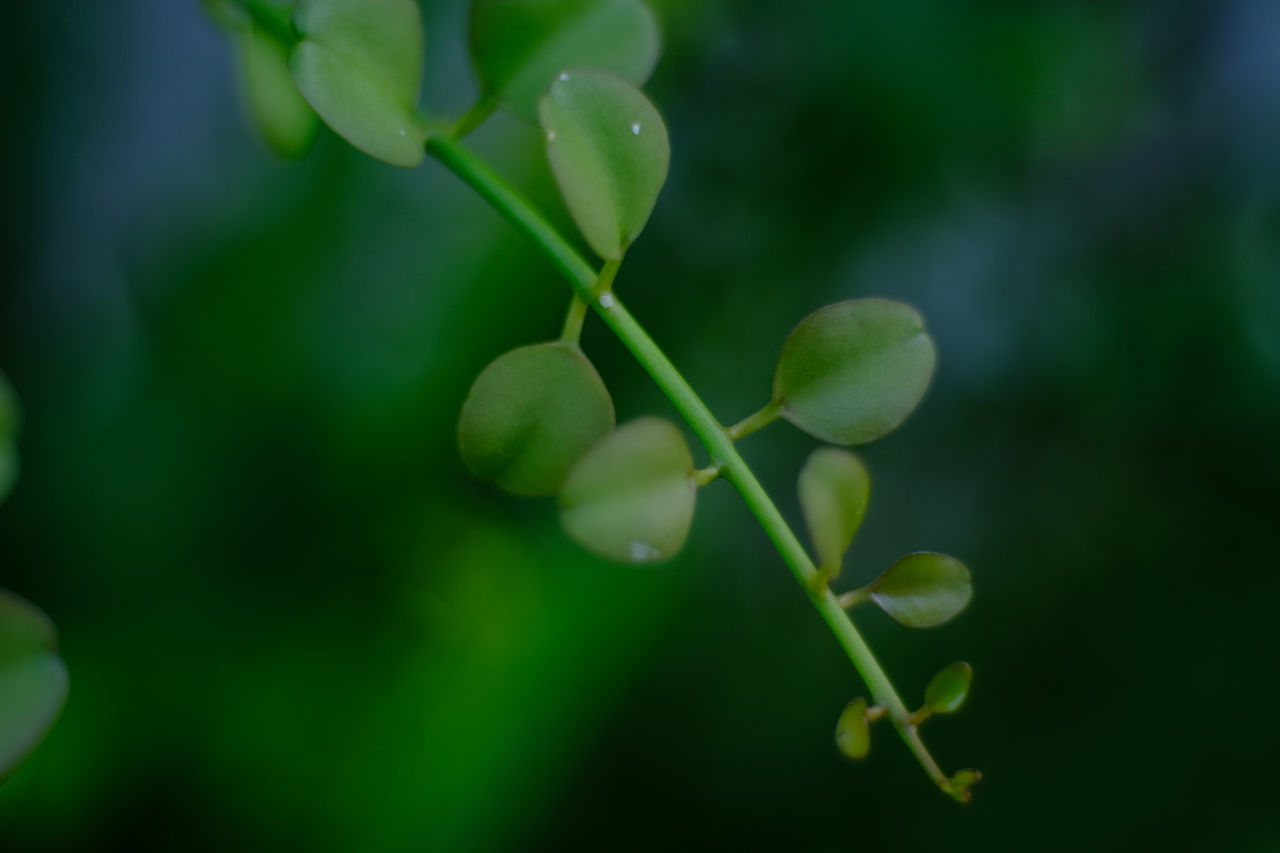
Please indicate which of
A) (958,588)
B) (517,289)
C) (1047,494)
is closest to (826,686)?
(1047,494)

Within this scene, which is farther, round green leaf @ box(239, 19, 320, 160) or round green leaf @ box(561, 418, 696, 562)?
round green leaf @ box(239, 19, 320, 160)

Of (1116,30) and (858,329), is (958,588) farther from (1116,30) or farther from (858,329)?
(1116,30)

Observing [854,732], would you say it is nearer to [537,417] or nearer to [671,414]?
[537,417]

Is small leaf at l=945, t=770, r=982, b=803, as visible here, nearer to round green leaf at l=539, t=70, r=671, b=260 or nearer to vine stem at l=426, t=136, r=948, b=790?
vine stem at l=426, t=136, r=948, b=790

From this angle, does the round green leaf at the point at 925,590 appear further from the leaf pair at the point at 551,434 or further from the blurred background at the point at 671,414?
the blurred background at the point at 671,414

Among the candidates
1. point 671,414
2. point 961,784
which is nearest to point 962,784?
point 961,784

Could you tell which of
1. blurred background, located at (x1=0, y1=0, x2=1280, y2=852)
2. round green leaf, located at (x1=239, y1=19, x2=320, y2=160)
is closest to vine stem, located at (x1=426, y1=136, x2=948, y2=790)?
round green leaf, located at (x1=239, y1=19, x2=320, y2=160)
